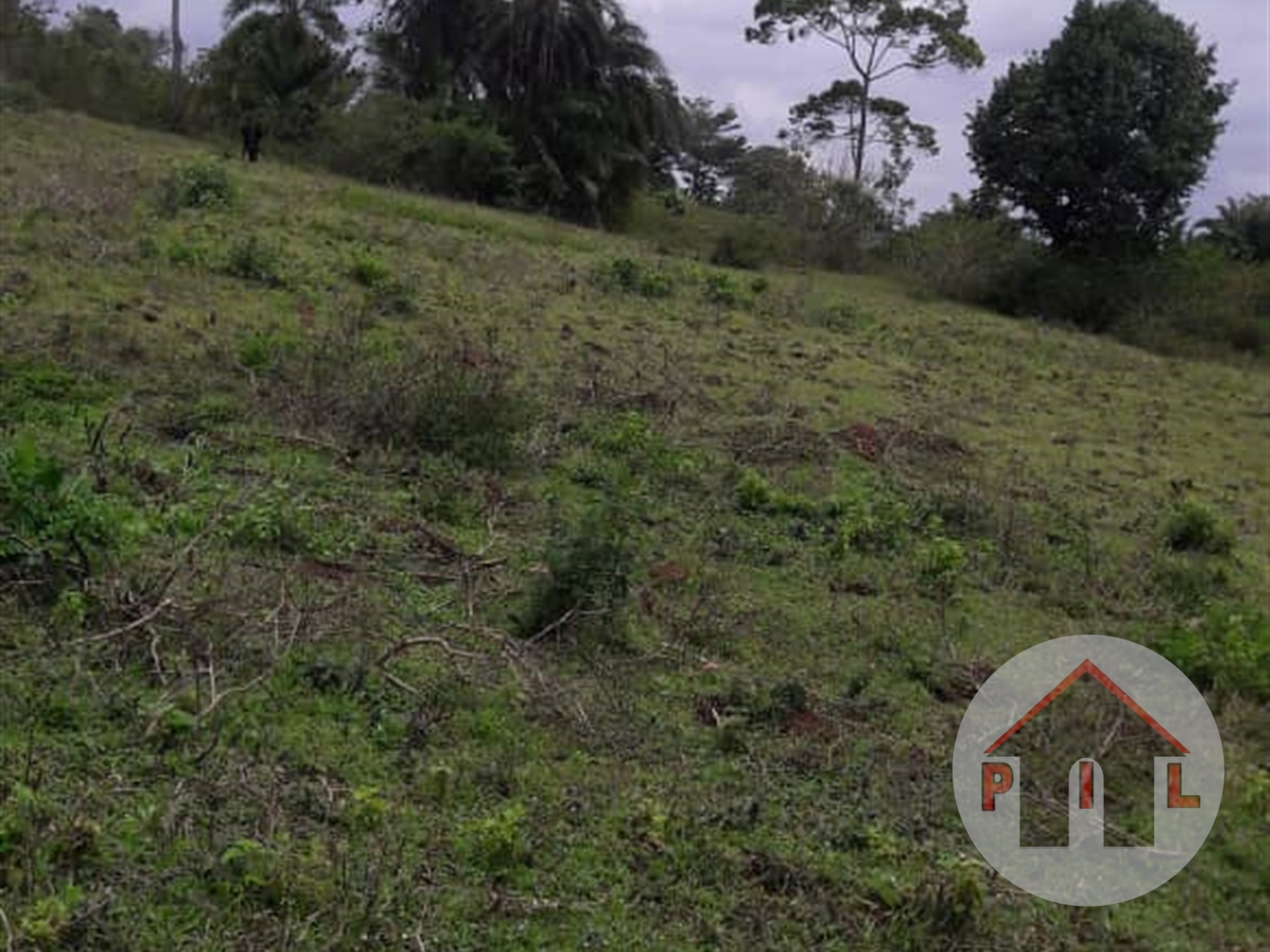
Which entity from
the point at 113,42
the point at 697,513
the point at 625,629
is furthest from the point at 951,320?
the point at 113,42

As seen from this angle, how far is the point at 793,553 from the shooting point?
547 cm

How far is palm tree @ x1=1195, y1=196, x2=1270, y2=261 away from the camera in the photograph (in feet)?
77.0

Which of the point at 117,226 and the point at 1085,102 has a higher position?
the point at 1085,102

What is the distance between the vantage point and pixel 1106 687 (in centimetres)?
413

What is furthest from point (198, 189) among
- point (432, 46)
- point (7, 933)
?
point (432, 46)

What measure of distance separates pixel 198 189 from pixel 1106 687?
8516 millimetres

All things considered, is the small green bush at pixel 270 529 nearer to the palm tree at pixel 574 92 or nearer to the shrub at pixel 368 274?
the shrub at pixel 368 274

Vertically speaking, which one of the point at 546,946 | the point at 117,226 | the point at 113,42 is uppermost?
the point at 113,42

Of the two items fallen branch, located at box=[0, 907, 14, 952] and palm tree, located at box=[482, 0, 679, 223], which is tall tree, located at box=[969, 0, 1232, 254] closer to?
palm tree, located at box=[482, 0, 679, 223]

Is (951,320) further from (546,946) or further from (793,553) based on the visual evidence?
(546,946)

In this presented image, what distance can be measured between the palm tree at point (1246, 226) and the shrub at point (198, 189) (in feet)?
58.0

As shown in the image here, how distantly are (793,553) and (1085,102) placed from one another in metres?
15.1

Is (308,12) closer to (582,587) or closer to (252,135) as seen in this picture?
(252,135)
